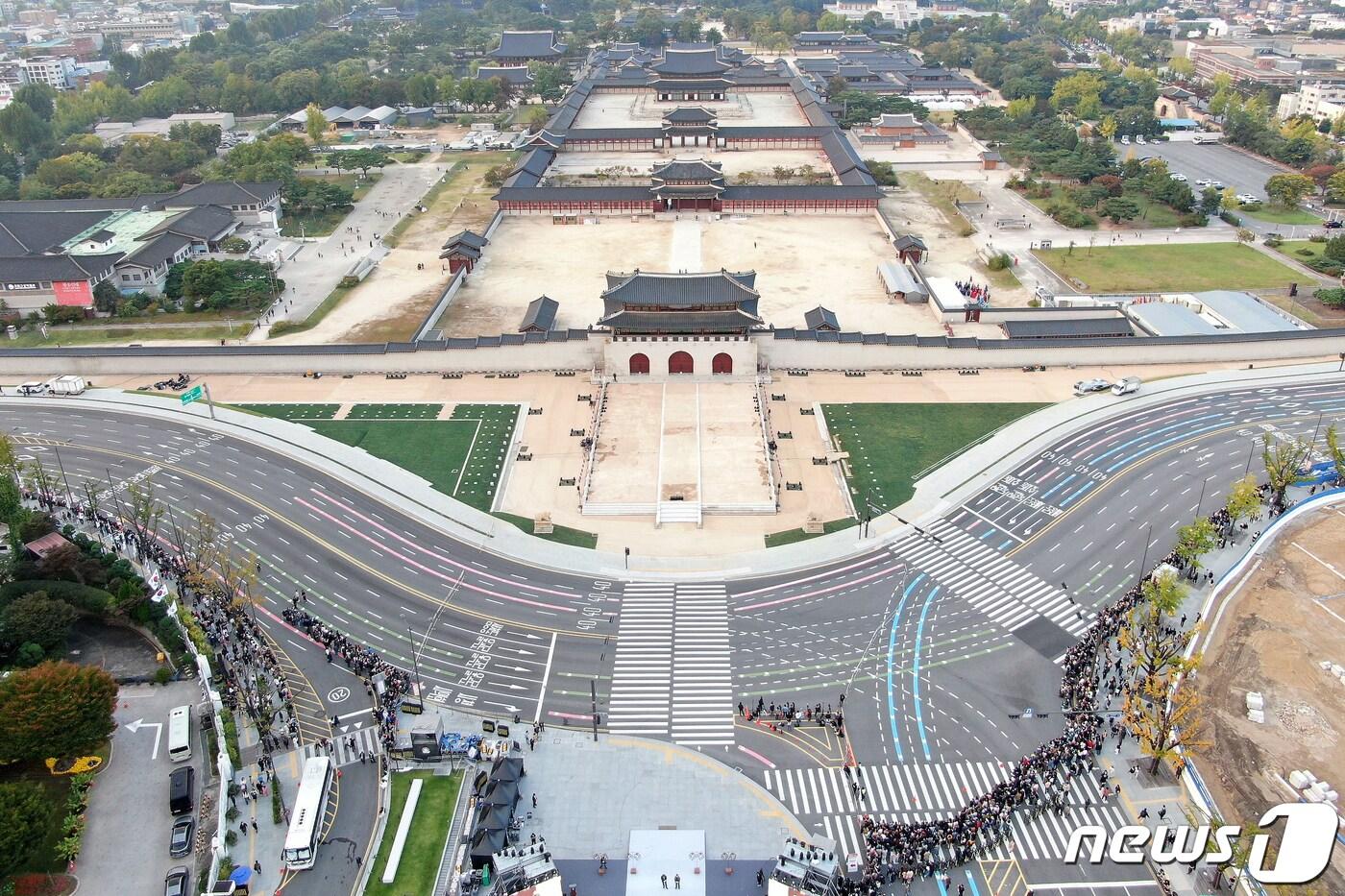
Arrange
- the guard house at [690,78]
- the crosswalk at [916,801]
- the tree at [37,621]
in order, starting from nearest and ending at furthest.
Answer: the crosswalk at [916,801] < the tree at [37,621] < the guard house at [690,78]

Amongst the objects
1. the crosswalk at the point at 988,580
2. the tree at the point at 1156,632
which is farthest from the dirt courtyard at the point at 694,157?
the tree at the point at 1156,632

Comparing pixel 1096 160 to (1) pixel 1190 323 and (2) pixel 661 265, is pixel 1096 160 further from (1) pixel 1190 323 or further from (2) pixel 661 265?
(2) pixel 661 265

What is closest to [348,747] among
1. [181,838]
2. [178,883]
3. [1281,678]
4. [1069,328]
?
[181,838]

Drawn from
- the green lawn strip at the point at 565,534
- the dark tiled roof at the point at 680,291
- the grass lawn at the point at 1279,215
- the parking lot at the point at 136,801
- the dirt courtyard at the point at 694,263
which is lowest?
the green lawn strip at the point at 565,534

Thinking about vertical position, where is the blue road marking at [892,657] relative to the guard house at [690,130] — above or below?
below

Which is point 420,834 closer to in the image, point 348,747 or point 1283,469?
point 348,747

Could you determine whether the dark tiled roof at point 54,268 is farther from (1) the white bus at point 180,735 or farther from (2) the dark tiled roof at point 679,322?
(1) the white bus at point 180,735

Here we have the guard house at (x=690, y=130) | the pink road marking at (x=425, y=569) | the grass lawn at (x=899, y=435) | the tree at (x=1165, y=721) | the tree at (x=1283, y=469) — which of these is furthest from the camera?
the guard house at (x=690, y=130)

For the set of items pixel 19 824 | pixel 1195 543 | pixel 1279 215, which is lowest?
pixel 1279 215
